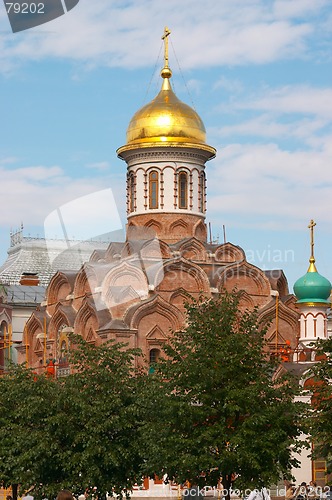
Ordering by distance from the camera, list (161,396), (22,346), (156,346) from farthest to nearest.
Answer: (22,346) → (156,346) → (161,396)

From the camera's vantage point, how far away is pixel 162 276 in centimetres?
4366

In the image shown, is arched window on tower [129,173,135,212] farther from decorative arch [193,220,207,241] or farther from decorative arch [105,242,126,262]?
decorative arch [193,220,207,241]

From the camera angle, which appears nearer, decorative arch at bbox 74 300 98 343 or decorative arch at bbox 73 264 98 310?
decorative arch at bbox 74 300 98 343

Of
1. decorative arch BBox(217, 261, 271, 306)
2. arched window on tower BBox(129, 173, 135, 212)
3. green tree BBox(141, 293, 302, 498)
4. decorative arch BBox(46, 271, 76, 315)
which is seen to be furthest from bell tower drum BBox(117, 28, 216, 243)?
green tree BBox(141, 293, 302, 498)

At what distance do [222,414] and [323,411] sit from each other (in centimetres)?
250

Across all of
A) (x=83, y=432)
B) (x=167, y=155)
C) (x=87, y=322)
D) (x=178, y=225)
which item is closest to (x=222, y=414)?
(x=83, y=432)

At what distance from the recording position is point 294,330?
148 feet

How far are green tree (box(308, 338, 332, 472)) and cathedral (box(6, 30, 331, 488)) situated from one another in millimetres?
16718

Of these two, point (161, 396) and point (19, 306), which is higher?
point (19, 306)

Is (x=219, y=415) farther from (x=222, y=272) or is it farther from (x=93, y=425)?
(x=222, y=272)

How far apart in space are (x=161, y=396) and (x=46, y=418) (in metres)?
3.63

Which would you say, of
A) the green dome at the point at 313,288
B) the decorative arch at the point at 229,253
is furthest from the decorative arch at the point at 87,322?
the green dome at the point at 313,288

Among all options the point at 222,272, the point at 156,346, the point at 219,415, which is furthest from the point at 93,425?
the point at 222,272

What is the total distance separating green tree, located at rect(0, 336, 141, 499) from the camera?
1057 inches
